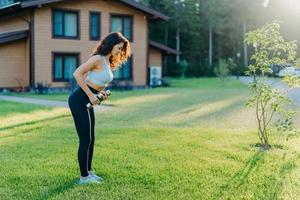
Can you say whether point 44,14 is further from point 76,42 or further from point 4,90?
point 4,90

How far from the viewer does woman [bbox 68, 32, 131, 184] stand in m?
5.60

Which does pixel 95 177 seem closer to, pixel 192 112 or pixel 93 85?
pixel 93 85

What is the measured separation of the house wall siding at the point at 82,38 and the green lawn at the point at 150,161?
41.1 feet

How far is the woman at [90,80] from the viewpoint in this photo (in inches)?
220

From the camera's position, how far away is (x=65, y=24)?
25.5 metres

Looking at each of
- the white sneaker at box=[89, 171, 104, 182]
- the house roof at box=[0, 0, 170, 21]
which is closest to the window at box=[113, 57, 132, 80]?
the house roof at box=[0, 0, 170, 21]

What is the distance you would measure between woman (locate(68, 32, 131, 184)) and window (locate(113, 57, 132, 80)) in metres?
21.9

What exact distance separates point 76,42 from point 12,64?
12.2 feet

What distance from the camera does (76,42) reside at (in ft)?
84.9

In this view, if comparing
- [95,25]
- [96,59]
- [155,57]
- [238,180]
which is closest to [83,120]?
[96,59]

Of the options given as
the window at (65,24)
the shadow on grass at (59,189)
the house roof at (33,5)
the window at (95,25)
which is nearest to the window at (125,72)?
the window at (95,25)

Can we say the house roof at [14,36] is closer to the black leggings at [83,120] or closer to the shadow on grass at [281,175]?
the shadow on grass at [281,175]

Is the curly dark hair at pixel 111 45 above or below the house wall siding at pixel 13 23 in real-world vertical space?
below

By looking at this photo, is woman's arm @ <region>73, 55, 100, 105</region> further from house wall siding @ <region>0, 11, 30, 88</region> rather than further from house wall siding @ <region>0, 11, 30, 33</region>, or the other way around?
house wall siding @ <region>0, 11, 30, 33</region>
